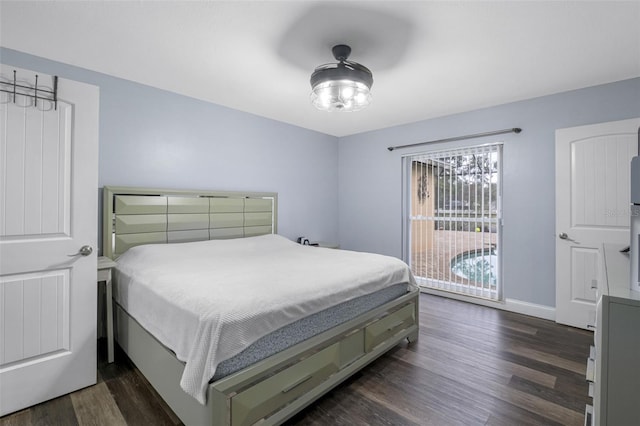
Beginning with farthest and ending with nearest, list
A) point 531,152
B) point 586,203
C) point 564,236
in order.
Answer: point 531,152
point 564,236
point 586,203

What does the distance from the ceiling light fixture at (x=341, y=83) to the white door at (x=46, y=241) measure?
5.12 ft

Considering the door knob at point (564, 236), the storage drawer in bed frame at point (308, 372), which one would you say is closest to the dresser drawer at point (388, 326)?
the storage drawer in bed frame at point (308, 372)

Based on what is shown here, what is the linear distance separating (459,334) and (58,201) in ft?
11.2

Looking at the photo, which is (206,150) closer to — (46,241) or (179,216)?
(179,216)

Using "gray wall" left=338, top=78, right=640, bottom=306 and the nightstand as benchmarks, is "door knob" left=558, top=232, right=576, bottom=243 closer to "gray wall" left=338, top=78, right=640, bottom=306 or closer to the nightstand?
"gray wall" left=338, top=78, right=640, bottom=306

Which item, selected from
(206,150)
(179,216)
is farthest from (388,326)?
(206,150)

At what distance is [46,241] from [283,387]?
1714 millimetres

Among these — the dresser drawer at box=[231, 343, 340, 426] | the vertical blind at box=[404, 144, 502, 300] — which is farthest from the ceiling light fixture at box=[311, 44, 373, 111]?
the vertical blind at box=[404, 144, 502, 300]

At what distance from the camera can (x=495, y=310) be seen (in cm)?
361

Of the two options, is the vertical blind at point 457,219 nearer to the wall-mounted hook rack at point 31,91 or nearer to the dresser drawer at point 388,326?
the dresser drawer at point 388,326

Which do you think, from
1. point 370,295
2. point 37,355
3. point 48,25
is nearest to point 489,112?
point 370,295

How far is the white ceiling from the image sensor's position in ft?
6.15

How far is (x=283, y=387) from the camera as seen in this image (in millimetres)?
1637

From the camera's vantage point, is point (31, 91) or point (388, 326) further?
point (388, 326)
